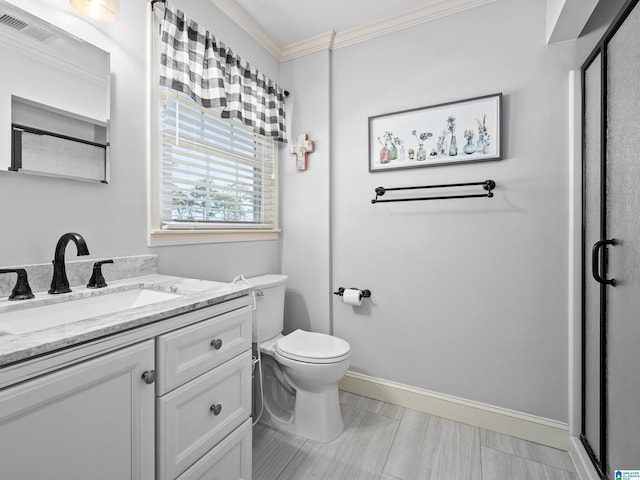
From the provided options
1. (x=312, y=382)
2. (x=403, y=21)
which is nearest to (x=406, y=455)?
(x=312, y=382)

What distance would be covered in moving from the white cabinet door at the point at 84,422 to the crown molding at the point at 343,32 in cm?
206

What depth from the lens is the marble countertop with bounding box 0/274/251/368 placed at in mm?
667

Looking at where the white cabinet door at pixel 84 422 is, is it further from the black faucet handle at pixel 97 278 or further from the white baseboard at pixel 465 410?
the white baseboard at pixel 465 410

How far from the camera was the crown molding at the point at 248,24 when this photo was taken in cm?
194

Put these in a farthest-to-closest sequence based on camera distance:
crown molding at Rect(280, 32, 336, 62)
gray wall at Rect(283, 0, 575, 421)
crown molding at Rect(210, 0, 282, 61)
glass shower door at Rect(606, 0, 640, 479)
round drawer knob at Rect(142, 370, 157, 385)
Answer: crown molding at Rect(280, 32, 336, 62), crown molding at Rect(210, 0, 282, 61), gray wall at Rect(283, 0, 575, 421), glass shower door at Rect(606, 0, 640, 479), round drawer knob at Rect(142, 370, 157, 385)

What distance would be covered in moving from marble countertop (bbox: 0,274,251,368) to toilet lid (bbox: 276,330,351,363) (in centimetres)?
63

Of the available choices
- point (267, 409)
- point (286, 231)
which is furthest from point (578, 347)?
point (286, 231)

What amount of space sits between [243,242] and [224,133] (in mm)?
721

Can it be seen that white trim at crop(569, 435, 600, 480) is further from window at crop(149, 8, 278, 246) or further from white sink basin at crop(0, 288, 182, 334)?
window at crop(149, 8, 278, 246)

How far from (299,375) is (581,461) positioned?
1.41 meters

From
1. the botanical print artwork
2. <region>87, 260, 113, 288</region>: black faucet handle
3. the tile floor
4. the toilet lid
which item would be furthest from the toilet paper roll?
<region>87, 260, 113, 288</region>: black faucet handle

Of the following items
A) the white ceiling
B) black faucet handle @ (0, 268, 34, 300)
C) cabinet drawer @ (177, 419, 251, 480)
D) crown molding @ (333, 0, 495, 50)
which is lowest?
cabinet drawer @ (177, 419, 251, 480)

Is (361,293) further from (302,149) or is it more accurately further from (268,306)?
(302,149)

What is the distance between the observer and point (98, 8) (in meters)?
1.25
